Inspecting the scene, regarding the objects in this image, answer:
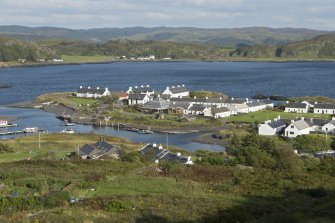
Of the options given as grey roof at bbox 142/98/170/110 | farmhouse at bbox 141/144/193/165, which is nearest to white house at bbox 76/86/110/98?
grey roof at bbox 142/98/170/110

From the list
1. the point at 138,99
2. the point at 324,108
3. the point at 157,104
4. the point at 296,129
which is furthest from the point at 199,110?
the point at 296,129

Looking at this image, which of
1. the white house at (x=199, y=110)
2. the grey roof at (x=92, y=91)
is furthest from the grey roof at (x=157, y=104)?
the grey roof at (x=92, y=91)

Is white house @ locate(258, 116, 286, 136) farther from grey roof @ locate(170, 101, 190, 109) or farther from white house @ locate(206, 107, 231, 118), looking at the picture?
grey roof @ locate(170, 101, 190, 109)

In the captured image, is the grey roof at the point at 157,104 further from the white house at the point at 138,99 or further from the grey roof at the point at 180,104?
the white house at the point at 138,99

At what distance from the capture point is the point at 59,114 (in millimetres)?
60875

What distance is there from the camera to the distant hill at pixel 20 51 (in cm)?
18361

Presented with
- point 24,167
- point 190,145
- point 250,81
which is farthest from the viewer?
point 250,81

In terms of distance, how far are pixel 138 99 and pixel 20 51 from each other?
134830 millimetres

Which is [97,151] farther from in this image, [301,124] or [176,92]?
[176,92]

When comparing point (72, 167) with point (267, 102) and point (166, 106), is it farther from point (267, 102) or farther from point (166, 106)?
point (267, 102)

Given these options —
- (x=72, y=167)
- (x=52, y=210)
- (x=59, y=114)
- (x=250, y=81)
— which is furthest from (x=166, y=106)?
(x=250, y=81)

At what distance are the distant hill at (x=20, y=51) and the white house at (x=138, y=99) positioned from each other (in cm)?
12668

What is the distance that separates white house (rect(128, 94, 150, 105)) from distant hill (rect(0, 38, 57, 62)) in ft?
416

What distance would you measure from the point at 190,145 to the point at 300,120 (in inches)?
406
